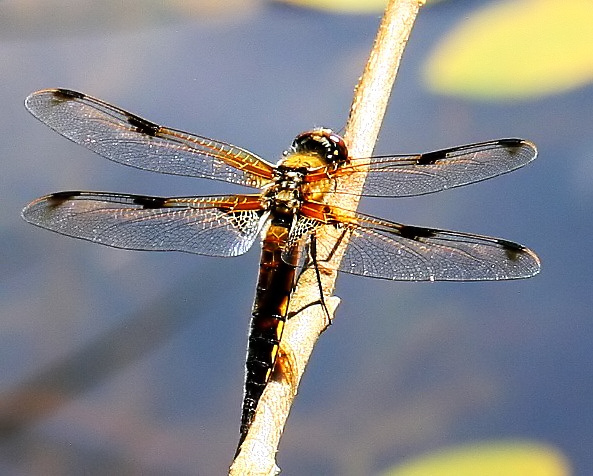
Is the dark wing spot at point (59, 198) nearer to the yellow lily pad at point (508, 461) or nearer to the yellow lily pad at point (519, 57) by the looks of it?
the yellow lily pad at point (508, 461)

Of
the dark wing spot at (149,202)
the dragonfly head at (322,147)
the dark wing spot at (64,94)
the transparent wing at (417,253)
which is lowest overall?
the dark wing spot at (149,202)

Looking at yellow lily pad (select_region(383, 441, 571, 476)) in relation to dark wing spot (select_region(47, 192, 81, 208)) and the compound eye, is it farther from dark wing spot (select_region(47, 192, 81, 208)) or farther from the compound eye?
dark wing spot (select_region(47, 192, 81, 208))

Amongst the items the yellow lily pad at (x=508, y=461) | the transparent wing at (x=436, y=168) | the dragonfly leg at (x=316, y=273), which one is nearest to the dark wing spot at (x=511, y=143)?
the transparent wing at (x=436, y=168)

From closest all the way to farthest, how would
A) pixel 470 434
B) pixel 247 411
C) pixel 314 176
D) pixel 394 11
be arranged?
pixel 247 411 → pixel 314 176 → pixel 394 11 → pixel 470 434

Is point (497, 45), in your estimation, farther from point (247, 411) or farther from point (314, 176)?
point (247, 411)

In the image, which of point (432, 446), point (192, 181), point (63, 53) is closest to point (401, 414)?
point (432, 446)

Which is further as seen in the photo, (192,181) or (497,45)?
(497,45)

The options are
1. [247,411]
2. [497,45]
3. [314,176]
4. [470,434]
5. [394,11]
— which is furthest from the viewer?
[497,45]

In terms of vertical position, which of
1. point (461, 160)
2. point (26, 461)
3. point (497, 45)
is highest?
point (497, 45)
